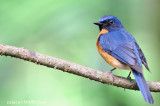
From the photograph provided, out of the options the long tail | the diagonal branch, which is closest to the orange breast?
the long tail

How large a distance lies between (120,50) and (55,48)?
87cm

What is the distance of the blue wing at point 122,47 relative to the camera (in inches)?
Answer: 132

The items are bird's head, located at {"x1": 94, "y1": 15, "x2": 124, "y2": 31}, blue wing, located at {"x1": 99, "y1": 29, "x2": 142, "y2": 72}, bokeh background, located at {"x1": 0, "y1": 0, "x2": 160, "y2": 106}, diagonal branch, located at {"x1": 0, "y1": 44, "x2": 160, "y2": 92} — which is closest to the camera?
diagonal branch, located at {"x1": 0, "y1": 44, "x2": 160, "y2": 92}

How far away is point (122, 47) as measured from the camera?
3637 mm

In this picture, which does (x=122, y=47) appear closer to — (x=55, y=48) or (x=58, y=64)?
(x=55, y=48)

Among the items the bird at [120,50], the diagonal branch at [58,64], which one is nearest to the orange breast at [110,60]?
the bird at [120,50]

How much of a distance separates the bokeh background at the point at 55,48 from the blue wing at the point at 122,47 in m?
0.18

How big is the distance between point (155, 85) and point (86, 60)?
822 millimetres

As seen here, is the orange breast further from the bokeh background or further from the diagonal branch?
the diagonal branch

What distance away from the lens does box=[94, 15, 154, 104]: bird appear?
3.18 meters

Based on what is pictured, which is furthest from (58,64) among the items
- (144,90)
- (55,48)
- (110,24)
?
(110,24)

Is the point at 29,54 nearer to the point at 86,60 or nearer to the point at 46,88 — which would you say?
the point at 46,88

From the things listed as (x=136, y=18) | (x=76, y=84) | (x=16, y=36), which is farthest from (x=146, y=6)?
(x=16, y=36)

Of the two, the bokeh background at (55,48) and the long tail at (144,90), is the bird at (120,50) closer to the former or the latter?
the long tail at (144,90)
